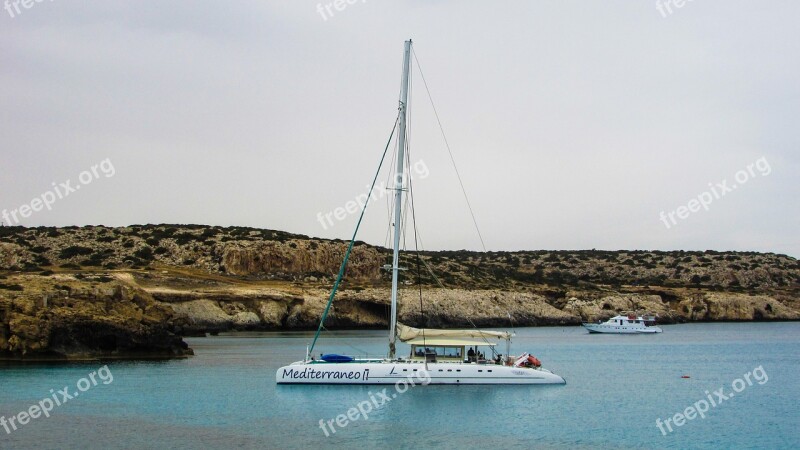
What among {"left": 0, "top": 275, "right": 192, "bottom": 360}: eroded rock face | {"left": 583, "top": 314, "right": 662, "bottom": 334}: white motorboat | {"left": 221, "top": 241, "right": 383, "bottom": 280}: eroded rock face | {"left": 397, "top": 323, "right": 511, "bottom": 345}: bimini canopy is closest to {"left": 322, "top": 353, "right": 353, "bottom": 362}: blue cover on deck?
{"left": 397, "top": 323, "right": 511, "bottom": 345}: bimini canopy

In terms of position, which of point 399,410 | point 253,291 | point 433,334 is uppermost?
point 253,291

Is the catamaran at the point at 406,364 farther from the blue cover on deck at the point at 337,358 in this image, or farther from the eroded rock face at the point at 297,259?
the eroded rock face at the point at 297,259

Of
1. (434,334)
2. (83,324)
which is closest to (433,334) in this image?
(434,334)

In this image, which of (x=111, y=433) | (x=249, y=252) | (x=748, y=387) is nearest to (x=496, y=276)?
(x=249, y=252)

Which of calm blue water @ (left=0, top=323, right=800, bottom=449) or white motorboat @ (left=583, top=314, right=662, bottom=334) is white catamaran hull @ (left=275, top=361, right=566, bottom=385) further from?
white motorboat @ (left=583, top=314, right=662, bottom=334)

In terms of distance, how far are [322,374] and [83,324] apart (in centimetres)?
1794

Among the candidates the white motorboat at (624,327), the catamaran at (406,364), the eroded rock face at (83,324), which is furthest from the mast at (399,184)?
the white motorboat at (624,327)

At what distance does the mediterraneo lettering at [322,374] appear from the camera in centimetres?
3734

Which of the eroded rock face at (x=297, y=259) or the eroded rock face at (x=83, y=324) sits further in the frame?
the eroded rock face at (x=297, y=259)

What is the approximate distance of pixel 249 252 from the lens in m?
102

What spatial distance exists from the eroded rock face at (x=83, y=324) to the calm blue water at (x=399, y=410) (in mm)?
2322

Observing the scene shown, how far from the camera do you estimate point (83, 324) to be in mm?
47906

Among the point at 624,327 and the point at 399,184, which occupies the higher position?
the point at 399,184

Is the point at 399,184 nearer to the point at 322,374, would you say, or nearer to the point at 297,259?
the point at 322,374
